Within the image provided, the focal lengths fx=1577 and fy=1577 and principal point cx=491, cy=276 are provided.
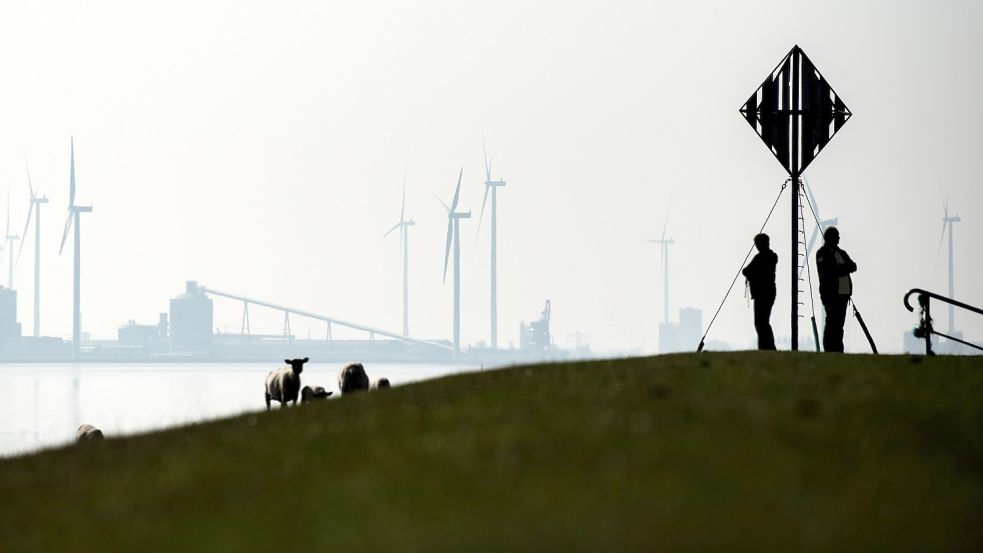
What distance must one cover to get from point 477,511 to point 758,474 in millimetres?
2244

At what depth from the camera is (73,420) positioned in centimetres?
11725

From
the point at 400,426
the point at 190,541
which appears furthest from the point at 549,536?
the point at 400,426

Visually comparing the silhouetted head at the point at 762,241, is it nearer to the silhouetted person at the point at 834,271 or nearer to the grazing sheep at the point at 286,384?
the silhouetted person at the point at 834,271

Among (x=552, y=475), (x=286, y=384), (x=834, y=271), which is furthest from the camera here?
(x=286, y=384)

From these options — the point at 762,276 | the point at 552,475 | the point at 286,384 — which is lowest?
the point at 552,475

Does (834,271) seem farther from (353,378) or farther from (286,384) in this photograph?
(286,384)

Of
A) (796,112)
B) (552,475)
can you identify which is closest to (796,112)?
(796,112)

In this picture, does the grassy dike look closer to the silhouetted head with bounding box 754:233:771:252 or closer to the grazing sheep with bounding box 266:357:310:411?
the silhouetted head with bounding box 754:233:771:252

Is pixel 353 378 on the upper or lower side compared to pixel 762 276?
lower

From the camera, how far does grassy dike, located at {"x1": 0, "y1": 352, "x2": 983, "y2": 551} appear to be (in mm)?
10375

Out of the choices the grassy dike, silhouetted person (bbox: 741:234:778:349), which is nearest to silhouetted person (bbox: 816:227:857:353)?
silhouetted person (bbox: 741:234:778:349)

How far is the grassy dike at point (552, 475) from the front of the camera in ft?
34.0

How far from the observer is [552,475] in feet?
38.8

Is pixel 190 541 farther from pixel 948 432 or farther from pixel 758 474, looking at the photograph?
pixel 948 432
